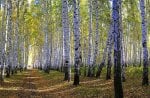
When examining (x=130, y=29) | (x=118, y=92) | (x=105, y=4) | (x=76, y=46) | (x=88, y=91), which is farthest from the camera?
(x=130, y=29)

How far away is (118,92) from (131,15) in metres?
28.9

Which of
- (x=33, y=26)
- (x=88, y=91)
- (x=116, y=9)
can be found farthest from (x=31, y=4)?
(x=116, y=9)

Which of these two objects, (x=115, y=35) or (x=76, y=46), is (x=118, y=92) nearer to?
(x=115, y=35)

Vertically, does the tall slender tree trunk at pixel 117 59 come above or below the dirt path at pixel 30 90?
above

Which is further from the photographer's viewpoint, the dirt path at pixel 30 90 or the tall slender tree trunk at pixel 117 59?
the dirt path at pixel 30 90

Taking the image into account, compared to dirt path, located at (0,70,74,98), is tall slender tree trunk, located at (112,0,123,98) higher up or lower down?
higher up

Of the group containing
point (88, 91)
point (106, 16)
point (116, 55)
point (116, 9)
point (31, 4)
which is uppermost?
point (31, 4)

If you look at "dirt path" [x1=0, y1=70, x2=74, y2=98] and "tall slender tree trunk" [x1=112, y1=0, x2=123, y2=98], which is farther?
"dirt path" [x1=0, y1=70, x2=74, y2=98]

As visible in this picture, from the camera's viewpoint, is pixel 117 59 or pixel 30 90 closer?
pixel 117 59

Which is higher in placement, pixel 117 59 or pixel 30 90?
pixel 117 59

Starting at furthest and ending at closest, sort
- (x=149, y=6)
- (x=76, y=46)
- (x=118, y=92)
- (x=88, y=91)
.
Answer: (x=149, y=6)
(x=76, y=46)
(x=88, y=91)
(x=118, y=92)

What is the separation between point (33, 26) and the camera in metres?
62.6

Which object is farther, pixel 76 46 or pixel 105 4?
pixel 105 4

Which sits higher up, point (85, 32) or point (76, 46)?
point (85, 32)
